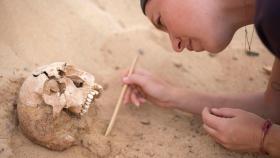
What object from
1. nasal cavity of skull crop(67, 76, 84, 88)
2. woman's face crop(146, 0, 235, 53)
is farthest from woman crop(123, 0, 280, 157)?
nasal cavity of skull crop(67, 76, 84, 88)

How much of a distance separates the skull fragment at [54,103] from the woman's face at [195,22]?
0.33 metres

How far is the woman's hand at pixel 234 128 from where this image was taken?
1.51m

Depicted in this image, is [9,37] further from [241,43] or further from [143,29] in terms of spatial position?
[241,43]

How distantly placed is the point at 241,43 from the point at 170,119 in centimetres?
76

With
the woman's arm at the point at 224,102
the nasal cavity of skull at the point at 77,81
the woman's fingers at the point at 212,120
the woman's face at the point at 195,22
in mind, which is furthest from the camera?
the woman's arm at the point at 224,102

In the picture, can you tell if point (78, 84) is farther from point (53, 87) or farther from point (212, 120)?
point (212, 120)

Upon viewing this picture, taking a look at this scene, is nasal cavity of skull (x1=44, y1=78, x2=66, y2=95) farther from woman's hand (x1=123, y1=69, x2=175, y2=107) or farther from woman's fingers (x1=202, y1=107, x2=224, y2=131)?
woman's fingers (x1=202, y1=107, x2=224, y2=131)

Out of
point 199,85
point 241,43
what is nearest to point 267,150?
point 199,85

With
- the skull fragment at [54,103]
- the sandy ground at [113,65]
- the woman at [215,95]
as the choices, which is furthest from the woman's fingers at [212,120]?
the skull fragment at [54,103]

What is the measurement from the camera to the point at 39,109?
1385 millimetres

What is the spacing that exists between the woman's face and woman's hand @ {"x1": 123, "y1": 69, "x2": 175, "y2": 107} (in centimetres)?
32

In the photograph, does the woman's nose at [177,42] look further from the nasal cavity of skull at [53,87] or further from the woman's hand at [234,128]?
the nasal cavity of skull at [53,87]

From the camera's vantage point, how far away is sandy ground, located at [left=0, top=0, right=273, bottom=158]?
5.08 feet

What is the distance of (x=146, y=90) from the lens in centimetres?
179
